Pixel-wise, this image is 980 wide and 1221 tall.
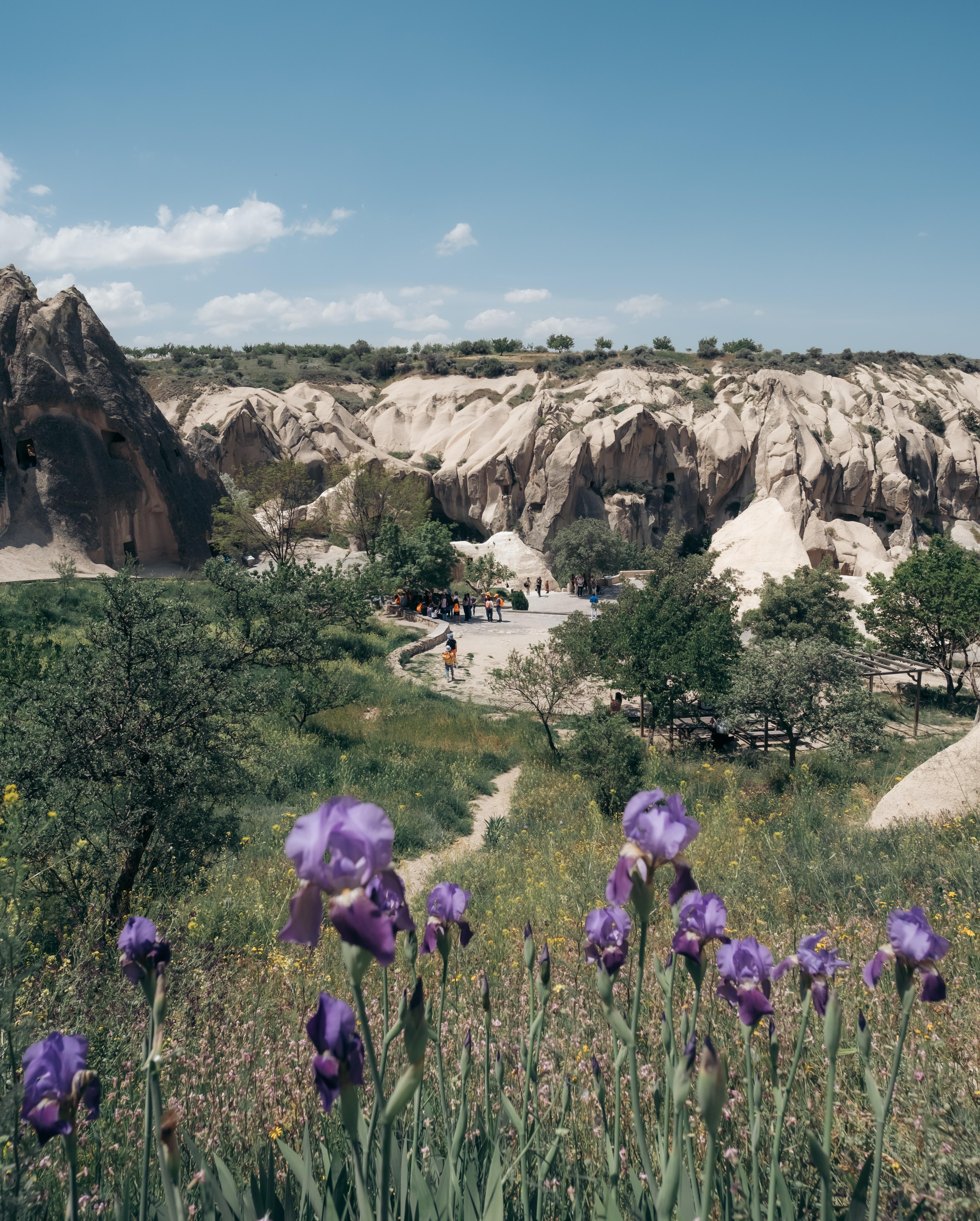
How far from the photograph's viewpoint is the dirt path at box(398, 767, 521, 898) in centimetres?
890

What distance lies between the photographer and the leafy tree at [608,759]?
11.9m

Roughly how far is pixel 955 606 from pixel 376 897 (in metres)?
27.0

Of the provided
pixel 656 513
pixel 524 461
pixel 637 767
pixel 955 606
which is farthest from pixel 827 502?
pixel 637 767

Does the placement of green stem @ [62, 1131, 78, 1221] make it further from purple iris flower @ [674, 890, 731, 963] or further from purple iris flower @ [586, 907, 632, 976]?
purple iris flower @ [674, 890, 731, 963]

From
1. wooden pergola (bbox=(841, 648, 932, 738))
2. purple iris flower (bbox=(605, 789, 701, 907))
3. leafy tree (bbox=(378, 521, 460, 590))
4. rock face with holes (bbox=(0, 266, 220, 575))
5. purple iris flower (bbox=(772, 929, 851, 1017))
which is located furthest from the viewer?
leafy tree (bbox=(378, 521, 460, 590))

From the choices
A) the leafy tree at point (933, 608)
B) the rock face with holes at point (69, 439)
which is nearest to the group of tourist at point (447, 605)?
the rock face with holes at point (69, 439)

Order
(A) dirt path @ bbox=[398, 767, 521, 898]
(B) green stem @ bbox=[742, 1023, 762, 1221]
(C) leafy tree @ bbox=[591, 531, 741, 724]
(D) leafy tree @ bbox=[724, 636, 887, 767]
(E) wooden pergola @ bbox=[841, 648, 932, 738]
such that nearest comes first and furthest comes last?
(B) green stem @ bbox=[742, 1023, 762, 1221], (A) dirt path @ bbox=[398, 767, 521, 898], (D) leafy tree @ bbox=[724, 636, 887, 767], (C) leafy tree @ bbox=[591, 531, 741, 724], (E) wooden pergola @ bbox=[841, 648, 932, 738]

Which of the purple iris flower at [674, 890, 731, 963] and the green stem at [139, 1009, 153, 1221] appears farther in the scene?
the purple iris flower at [674, 890, 731, 963]

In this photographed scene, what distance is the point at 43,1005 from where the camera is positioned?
374cm

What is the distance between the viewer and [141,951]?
5.41 feet

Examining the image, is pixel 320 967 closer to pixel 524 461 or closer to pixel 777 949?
pixel 777 949

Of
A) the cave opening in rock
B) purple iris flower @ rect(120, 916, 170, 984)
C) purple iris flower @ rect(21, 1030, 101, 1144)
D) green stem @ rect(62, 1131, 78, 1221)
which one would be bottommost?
green stem @ rect(62, 1131, 78, 1221)

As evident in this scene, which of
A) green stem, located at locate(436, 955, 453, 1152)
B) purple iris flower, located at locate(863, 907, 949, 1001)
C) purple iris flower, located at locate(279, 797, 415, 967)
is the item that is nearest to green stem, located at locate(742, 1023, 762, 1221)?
purple iris flower, located at locate(863, 907, 949, 1001)

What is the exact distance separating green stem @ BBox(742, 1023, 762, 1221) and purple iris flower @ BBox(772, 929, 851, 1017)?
0.17 meters
